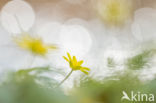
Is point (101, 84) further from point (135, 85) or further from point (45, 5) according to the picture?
point (45, 5)

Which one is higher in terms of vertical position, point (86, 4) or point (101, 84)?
point (86, 4)

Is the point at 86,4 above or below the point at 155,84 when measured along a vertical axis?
above

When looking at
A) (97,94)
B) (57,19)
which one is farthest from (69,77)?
(57,19)

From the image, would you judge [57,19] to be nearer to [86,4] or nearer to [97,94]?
[86,4]

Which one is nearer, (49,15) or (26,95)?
(26,95)

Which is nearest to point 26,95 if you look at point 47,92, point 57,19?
point 47,92

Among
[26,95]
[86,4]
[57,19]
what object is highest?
[86,4]
